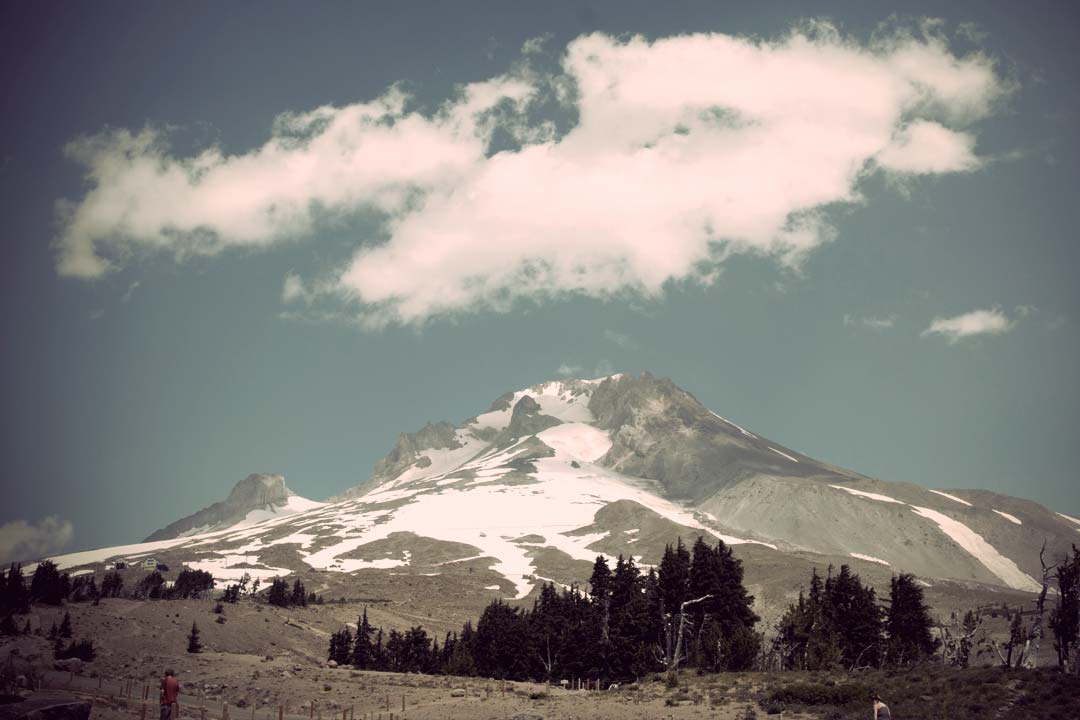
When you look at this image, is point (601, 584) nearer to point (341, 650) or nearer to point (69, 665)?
point (341, 650)

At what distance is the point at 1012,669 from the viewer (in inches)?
1703

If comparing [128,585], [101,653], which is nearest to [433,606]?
[128,585]

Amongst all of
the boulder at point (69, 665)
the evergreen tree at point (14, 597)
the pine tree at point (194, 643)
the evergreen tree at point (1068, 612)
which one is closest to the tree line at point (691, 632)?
the evergreen tree at point (1068, 612)

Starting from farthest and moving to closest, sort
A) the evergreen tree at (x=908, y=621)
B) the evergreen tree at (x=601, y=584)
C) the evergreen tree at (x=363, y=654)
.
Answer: the evergreen tree at (x=363, y=654)
the evergreen tree at (x=908, y=621)
the evergreen tree at (x=601, y=584)

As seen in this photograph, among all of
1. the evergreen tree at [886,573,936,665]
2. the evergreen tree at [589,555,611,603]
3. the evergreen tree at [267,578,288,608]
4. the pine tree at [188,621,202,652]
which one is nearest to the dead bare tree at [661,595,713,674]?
the evergreen tree at [589,555,611,603]

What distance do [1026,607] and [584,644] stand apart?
12862cm

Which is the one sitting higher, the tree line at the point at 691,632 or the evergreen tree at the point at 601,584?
the evergreen tree at the point at 601,584

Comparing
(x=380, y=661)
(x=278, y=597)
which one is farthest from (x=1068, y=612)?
(x=278, y=597)

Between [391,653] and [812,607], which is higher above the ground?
[812,607]

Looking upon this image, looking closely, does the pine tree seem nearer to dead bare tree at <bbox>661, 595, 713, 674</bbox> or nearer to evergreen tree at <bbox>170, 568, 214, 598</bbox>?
dead bare tree at <bbox>661, 595, 713, 674</bbox>

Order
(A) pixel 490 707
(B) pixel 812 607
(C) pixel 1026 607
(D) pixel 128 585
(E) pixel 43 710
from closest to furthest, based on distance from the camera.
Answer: (E) pixel 43 710
(A) pixel 490 707
(B) pixel 812 607
(C) pixel 1026 607
(D) pixel 128 585

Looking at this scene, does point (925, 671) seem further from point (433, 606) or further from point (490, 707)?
point (433, 606)

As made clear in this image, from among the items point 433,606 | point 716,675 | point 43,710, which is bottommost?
point 433,606

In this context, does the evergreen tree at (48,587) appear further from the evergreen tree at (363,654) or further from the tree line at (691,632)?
the evergreen tree at (363,654)
